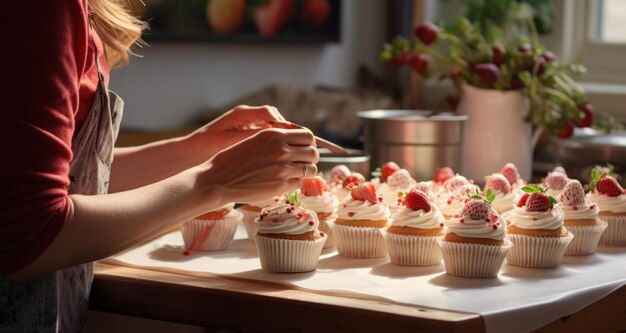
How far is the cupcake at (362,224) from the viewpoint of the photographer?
1.64 metres

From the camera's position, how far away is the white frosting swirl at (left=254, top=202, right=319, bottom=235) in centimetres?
157

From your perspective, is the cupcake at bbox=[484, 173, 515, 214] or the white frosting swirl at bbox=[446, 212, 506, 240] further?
the cupcake at bbox=[484, 173, 515, 214]

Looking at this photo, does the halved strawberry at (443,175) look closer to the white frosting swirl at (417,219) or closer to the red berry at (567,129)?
the white frosting swirl at (417,219)

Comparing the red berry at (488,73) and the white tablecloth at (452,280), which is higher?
the red berry at (488,73)

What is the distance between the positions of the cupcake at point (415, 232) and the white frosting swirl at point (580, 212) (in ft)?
0.73

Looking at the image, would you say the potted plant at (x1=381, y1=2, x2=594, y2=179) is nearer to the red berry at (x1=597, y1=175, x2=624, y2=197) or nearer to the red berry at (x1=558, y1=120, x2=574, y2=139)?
the red berry at (x1=558, y1=120, x2=574, y2=139)

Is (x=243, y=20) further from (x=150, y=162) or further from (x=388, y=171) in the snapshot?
(x=150, y=162)

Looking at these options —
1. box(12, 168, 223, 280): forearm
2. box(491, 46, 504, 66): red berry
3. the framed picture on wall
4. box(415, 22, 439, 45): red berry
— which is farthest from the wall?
box(12, 168, 223, 280): forearm

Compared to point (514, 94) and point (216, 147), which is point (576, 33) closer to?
point (514, 94)

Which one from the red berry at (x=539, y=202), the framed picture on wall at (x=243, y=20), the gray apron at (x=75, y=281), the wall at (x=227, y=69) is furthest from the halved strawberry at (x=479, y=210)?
the wall at (x=227, y=69)

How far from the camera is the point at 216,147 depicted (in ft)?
5.82

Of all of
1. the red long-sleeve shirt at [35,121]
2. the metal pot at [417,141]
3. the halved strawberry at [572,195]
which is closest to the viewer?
the red long-sleeve shirt at [35,121]

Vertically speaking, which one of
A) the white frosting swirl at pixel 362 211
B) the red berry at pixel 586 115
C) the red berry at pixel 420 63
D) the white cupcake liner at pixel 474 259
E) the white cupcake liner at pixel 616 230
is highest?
the red berry at pixel 420 63

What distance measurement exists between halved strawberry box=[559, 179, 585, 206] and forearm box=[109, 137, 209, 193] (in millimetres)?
621
